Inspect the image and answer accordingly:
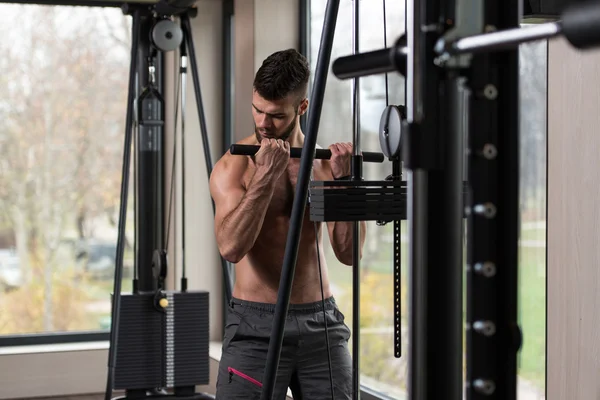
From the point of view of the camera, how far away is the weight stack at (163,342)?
404cm

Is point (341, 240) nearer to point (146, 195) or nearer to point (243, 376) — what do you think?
point (243, 376)

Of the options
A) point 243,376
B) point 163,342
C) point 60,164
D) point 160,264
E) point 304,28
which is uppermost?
point 304,28

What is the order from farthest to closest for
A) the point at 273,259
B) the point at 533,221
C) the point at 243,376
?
the point at 533,221 < the point at 273,259 < the point at 243,376

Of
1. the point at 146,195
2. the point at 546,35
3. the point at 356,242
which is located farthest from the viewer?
the point at 146,195

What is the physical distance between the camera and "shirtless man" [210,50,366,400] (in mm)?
2436

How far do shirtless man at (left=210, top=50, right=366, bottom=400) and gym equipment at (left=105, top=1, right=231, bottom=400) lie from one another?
1345mm

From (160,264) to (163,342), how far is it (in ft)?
1.23

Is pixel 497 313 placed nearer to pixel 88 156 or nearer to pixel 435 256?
pixel 435 256

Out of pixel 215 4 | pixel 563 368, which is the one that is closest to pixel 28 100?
pixel 215 4

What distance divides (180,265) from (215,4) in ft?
4.93

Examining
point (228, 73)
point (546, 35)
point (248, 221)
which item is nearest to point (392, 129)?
point (546, 35)

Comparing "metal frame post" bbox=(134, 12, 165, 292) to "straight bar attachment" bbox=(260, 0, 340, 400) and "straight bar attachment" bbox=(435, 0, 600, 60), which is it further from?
"straight bar attachment" bbox=(435, 0, 600, 60)

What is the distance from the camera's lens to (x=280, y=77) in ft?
8.24

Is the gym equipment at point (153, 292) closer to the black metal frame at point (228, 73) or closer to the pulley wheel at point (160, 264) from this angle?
the pulley wheel at point (160, 264)
